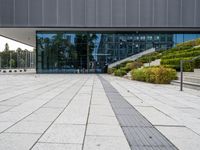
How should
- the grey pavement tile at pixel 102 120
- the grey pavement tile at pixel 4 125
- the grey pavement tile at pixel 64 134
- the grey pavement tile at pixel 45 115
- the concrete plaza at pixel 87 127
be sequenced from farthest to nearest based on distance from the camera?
the grey pavement tile at pixel 45 115, the grey pavement tile at pixel 102 120, the grey pavement tile at pixel 4 125, the grey pavement tile at pixel 64 134, the concrete plaza at pixel 87 127

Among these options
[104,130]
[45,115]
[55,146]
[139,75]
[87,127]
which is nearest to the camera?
[55,146]

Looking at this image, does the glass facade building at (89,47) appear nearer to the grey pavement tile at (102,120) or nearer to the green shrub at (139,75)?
the green shrub at (139,75)

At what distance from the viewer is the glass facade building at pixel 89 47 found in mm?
43531

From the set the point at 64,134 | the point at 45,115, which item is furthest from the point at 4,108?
the point at 64,134

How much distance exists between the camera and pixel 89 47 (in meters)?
44.1

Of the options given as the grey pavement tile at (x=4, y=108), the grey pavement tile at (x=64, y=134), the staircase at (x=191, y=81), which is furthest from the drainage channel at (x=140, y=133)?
the staircase at (x=191, y=81)

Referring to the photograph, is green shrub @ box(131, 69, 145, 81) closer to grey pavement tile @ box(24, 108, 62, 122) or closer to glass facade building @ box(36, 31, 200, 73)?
grey pavement tile @ box(24, 108, 62, 122)

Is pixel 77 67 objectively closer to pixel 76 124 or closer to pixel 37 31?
pixel 37 31

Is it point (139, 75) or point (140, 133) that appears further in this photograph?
point (139, 75)

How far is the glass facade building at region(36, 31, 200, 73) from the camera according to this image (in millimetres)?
43531

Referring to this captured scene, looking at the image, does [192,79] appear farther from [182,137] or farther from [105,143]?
[105,143]

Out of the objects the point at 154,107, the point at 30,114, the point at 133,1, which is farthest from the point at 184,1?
the point at 30,114

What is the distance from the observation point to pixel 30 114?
23.5 ft

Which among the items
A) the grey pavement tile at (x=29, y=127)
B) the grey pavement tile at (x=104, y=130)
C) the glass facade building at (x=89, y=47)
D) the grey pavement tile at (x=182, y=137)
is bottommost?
the grey pavement tile at (x=182, y=137)
